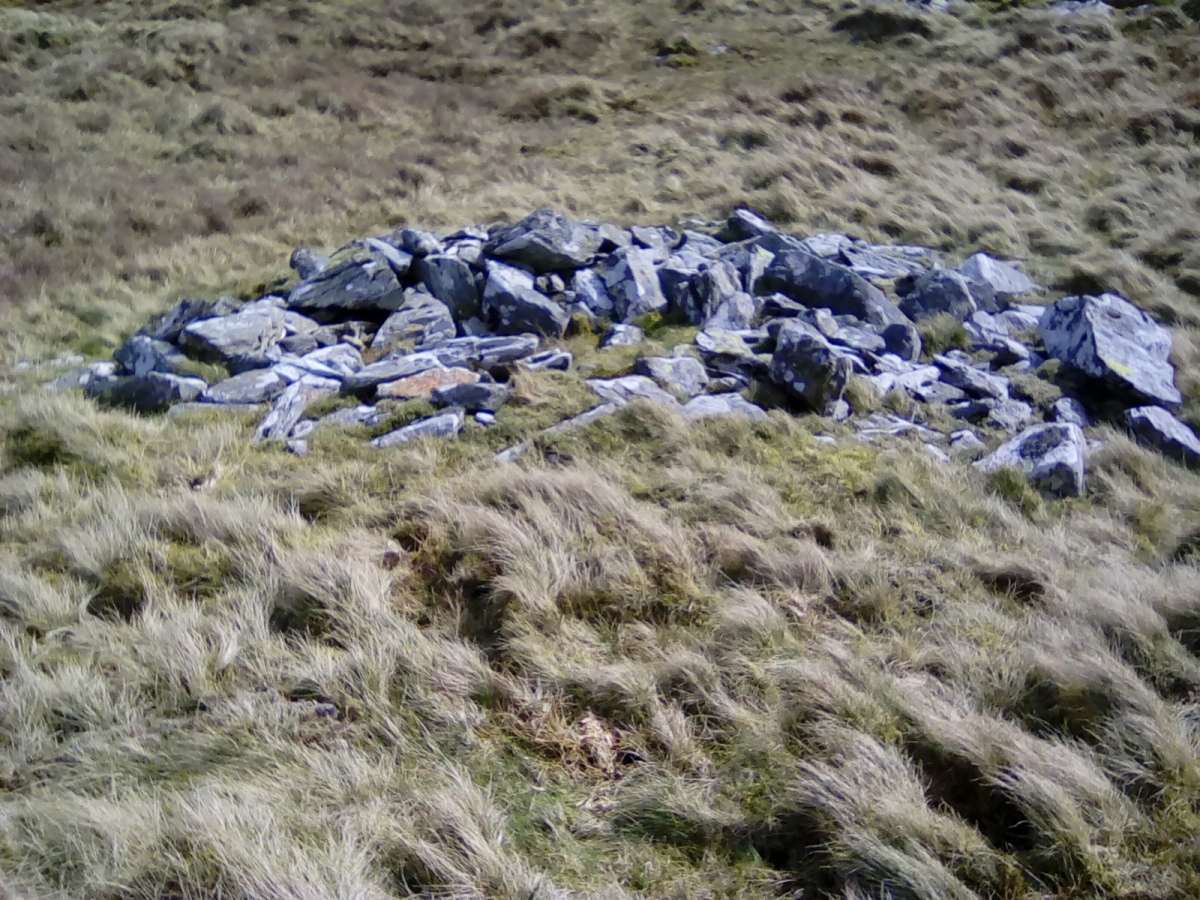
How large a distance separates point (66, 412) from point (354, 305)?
120 inches

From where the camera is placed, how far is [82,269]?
1115 centimetres

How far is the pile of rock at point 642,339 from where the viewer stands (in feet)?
22.0

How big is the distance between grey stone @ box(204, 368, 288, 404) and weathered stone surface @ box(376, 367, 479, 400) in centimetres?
99

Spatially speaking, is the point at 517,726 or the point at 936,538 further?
the point at 936,538

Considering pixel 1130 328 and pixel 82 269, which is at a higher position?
pixel 1130 328

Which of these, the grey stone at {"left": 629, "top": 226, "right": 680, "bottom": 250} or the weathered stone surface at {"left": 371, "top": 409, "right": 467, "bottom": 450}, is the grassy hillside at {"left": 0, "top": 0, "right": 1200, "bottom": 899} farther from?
the grey stone at {"left": 629, "top": 226, "right": 680, "bottom": 250}

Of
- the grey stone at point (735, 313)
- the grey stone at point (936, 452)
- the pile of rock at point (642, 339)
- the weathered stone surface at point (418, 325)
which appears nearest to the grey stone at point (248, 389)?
the pile of rock at point (642, 339)

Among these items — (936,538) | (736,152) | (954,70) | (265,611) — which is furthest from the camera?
(954,70)

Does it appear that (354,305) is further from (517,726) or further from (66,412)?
(517,726)

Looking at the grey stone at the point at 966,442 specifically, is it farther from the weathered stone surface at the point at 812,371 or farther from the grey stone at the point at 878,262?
the grey stone at the point at 878,262

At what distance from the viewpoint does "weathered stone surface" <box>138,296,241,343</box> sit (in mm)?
8297

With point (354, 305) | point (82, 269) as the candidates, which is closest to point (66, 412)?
point (354, 305)

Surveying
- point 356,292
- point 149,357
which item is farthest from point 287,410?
point 356,292

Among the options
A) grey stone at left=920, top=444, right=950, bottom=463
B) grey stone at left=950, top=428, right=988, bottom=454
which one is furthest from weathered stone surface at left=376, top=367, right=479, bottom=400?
grey stone at left=950, top=428, right=988, bottom=454
